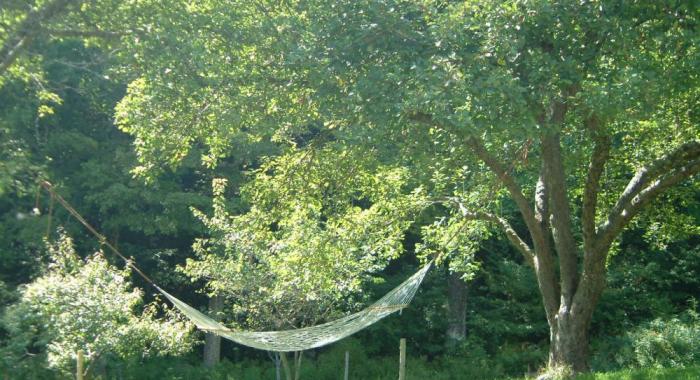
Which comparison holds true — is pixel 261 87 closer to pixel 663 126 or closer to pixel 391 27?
pixel 391 27

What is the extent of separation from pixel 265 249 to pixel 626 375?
22.4 ft

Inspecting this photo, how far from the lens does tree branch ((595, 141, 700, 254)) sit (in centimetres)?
921

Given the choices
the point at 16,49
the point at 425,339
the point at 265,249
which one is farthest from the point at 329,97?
the point at 425,339

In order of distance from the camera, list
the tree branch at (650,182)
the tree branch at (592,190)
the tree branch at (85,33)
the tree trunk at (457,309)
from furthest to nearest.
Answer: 1. the tree trunk at (457,309)
2. the tree branch at (592,190)
3. the tree branch at (650,182)
4. the tree branch at (85,33)

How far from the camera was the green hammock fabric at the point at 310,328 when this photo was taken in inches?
396

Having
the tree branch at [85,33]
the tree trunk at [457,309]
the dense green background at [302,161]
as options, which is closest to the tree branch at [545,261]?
the dense green background at [302,161]

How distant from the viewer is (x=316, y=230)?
13.0 metres

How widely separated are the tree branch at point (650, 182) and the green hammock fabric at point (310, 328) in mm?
2235

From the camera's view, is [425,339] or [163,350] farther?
[425,339]

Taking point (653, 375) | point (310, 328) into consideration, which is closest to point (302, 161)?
point (310, 328)

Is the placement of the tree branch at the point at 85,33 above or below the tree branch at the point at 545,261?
above

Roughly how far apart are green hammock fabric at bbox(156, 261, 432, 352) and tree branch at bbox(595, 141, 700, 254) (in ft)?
7.33

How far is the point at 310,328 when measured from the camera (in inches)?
403

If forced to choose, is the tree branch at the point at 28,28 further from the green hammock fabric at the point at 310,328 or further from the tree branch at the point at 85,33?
the green hammock fabric at the point at 310,328
